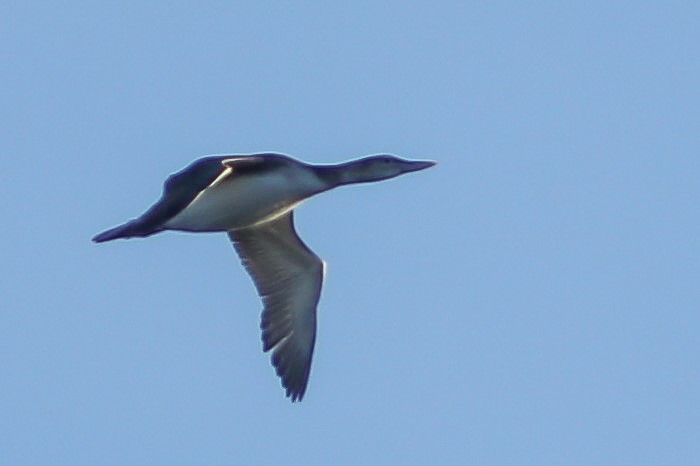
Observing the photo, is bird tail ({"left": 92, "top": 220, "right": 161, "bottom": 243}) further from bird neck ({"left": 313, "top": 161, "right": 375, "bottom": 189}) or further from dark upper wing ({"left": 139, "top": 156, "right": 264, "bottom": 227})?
bird neck ({"left": 313, "top": 161, "right": 375, "bottom": 189})

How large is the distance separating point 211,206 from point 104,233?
1223mm

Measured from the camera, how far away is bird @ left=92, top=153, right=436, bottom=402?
23.8 meters

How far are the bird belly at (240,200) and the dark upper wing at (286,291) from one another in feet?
4.98

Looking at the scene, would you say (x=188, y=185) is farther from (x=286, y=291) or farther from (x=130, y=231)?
(x=286, y=291)

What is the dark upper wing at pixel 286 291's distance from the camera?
25.9m

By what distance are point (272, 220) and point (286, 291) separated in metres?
0.96

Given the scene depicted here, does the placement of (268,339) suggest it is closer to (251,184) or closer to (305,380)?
(305,380)

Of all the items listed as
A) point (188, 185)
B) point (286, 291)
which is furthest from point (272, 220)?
point (188, 185)

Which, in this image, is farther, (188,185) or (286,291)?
(286,291)

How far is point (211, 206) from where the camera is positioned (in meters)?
24.1

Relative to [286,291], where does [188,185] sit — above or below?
above

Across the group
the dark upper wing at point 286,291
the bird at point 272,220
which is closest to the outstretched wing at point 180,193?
the bird at point 272,220

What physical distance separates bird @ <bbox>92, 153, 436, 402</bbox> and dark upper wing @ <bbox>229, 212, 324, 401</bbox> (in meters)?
0.01

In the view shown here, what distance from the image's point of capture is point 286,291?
26062 mm
